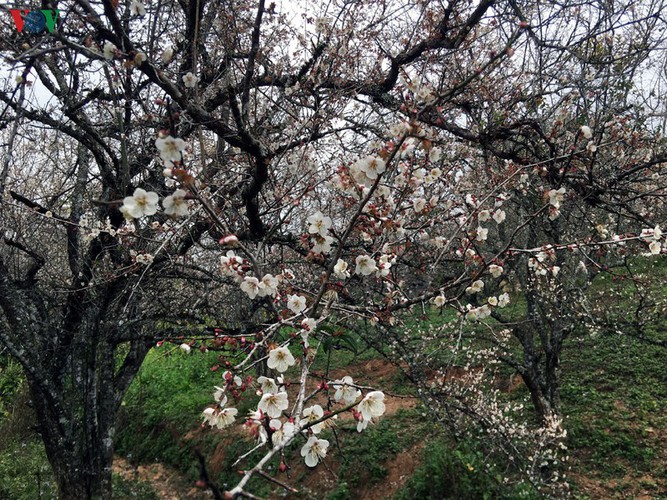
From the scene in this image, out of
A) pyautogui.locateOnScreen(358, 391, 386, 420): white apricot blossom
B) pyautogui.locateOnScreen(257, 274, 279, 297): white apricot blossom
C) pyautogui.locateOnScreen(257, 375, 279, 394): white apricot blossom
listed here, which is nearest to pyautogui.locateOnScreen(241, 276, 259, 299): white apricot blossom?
pyautogui.locateOnScreen(257, 274, 279, 297): white apricot blossom

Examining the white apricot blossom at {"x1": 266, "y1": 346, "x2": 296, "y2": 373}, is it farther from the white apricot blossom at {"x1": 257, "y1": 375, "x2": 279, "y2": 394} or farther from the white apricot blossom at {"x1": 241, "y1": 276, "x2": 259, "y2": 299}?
the white apricot blossom at {"x1": 241, "y1": 276, "x2": 259, "y2": 299}

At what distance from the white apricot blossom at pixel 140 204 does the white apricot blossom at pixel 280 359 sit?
70 centimetres

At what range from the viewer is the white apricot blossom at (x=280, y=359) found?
1652mm

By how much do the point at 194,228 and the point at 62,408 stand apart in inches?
88.8

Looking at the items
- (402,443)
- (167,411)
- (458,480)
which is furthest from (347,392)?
(167,411)

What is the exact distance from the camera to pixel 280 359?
1683 mm

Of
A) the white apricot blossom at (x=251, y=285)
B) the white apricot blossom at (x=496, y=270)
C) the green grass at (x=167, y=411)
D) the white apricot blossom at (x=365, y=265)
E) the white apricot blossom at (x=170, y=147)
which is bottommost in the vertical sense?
the white apricot blossom at (x=496, y=270)

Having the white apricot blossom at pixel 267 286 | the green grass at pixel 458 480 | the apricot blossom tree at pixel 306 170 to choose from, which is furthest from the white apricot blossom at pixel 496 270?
the green grass at pixel 458 480

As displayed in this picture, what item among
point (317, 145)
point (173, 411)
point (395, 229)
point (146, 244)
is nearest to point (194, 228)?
point (146, 244)

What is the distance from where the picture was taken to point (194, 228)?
3.90 m

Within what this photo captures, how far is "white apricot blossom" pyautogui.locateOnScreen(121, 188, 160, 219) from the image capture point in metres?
1.51

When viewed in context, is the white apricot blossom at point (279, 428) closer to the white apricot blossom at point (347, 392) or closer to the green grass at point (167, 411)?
the white apricot blossom at point (347, 392)

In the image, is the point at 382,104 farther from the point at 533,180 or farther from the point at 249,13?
the point at 533,180

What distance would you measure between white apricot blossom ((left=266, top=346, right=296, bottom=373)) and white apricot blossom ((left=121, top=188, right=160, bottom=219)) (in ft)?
2.28
